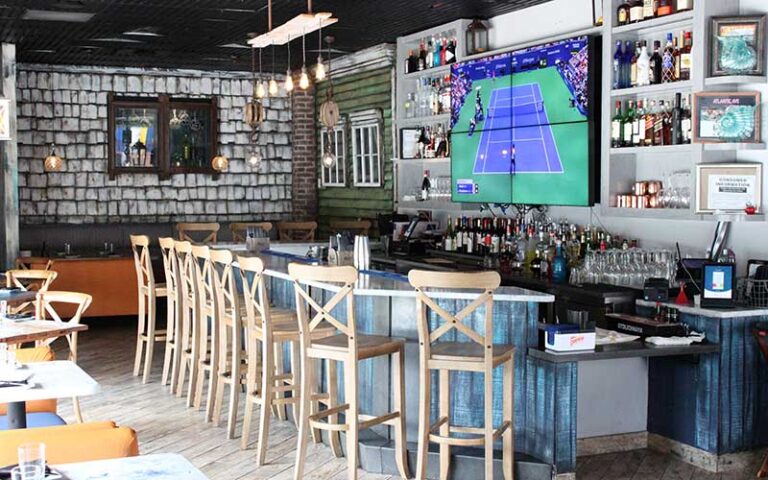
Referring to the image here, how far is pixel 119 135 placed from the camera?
14.2 meters

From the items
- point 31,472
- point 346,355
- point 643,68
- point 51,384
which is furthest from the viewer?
point 643,68

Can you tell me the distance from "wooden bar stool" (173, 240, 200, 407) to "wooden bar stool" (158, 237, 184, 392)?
4cm

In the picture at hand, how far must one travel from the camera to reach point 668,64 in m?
7.40

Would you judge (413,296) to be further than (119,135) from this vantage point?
No

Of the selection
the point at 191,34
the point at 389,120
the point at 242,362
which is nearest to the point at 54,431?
the point at 242,362

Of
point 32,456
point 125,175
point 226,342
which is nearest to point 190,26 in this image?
point 125,175

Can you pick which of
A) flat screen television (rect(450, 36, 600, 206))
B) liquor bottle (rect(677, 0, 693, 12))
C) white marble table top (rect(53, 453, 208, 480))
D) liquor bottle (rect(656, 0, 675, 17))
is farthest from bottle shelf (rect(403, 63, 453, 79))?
white marble table top (rect(53, 453, 208, 480))

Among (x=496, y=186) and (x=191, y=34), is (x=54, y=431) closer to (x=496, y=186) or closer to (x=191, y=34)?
(x=496, y=186)

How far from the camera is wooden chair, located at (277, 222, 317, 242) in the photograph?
13562 millimetres

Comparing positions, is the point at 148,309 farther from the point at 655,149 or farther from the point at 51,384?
the point at 51,384

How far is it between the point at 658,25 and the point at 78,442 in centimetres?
538

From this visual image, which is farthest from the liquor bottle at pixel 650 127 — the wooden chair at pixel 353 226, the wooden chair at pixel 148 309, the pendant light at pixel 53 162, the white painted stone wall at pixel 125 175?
the pendant light at pixel 53 162

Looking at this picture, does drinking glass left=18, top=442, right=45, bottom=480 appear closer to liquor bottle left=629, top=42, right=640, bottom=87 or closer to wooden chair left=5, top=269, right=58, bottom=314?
wooden chair left=5, top=269, right=58, bottom=314

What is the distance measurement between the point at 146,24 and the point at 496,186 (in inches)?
158
